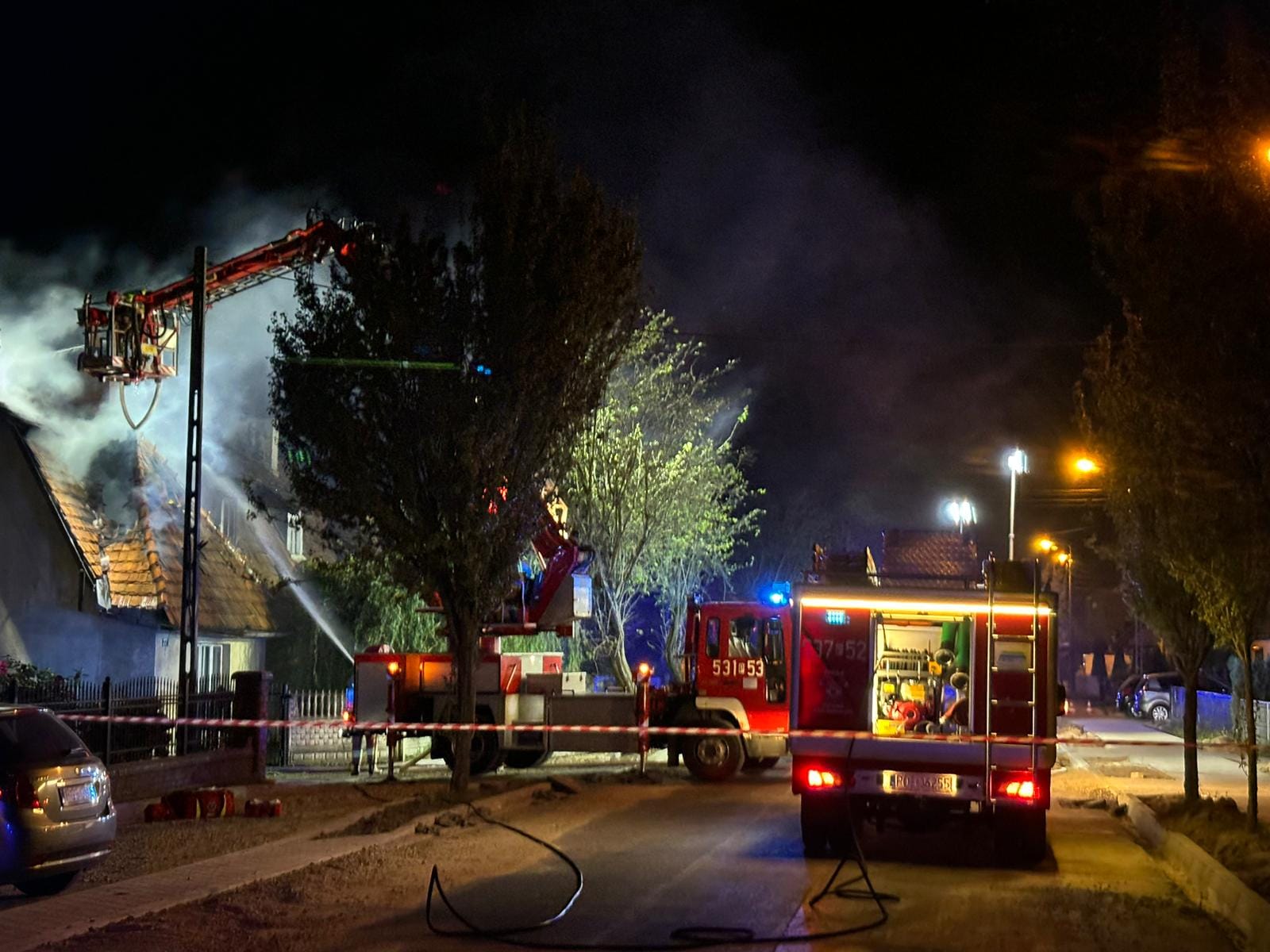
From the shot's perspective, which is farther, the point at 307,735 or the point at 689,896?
→ the point at 307,735

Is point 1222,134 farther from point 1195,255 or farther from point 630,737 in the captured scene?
point 630,737

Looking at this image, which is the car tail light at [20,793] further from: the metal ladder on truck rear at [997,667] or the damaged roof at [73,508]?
the damaged roof at [73,508]

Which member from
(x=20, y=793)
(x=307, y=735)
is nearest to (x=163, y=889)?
(x=20, y=793)

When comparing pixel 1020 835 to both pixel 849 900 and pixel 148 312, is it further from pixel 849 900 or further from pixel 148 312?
pixel 148 312

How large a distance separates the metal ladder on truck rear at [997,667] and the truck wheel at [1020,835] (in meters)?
0.45

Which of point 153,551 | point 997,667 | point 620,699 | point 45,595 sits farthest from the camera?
point 153,551

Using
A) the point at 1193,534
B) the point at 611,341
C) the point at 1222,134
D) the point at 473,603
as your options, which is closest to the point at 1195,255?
the point at 1222,134

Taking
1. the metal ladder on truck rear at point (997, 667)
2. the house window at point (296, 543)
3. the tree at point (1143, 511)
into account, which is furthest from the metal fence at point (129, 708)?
the house window at point (296, 543)

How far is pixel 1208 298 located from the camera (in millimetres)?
10781

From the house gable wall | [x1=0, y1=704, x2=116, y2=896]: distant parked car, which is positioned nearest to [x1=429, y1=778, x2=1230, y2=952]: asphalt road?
[x1=0, y1=704, x2=116, y2=896]: distant parked car

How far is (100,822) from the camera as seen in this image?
1024 cm

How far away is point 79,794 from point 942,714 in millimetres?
7560

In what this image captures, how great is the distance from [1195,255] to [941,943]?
588 cm

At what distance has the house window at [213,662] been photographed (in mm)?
25922
